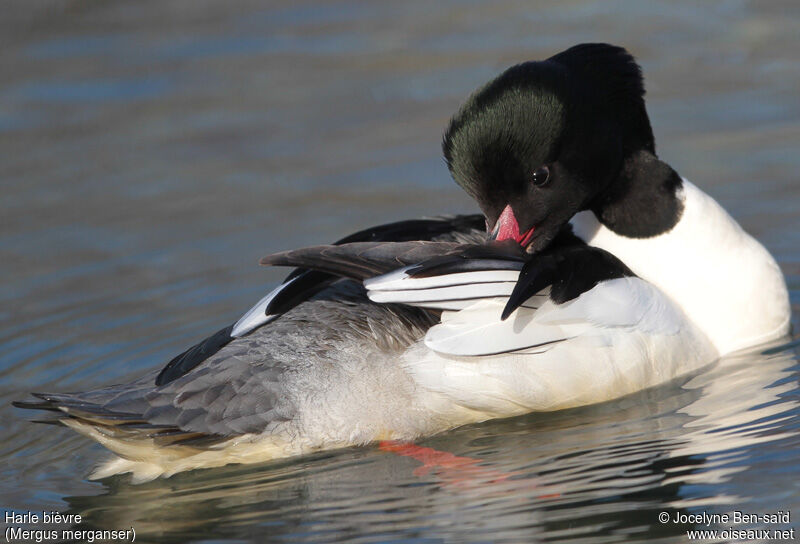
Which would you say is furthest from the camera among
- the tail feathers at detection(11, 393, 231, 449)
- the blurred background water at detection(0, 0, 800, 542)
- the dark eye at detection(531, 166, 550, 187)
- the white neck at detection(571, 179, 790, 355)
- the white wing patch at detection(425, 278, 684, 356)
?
the white neck at detection(571, 179, 790, 355)

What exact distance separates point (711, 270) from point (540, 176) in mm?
1071

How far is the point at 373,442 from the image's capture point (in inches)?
195

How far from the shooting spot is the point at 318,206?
312 inches

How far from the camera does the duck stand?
4.79 m

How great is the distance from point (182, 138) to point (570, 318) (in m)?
4.75

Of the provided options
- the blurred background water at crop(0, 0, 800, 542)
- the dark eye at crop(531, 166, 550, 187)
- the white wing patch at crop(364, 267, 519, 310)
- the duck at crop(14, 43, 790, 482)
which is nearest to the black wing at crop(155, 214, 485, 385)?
the duck at crop(14, 43, 790, 482)

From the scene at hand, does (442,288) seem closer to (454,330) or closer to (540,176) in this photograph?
(454,330)

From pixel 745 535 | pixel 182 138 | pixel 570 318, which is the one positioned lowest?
pixel 745 535

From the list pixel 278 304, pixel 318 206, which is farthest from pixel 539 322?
pixel 318 206

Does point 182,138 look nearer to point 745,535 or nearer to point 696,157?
point 696,157

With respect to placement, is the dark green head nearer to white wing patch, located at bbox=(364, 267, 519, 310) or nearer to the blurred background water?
white wing patch, located at bbox=(364, 267, 519, 310)

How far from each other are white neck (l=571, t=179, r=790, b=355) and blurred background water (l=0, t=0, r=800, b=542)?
0.16 m

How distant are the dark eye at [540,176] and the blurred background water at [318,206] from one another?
3.12ft

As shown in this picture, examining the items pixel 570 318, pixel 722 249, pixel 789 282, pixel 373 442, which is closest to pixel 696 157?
pixel 789 282
